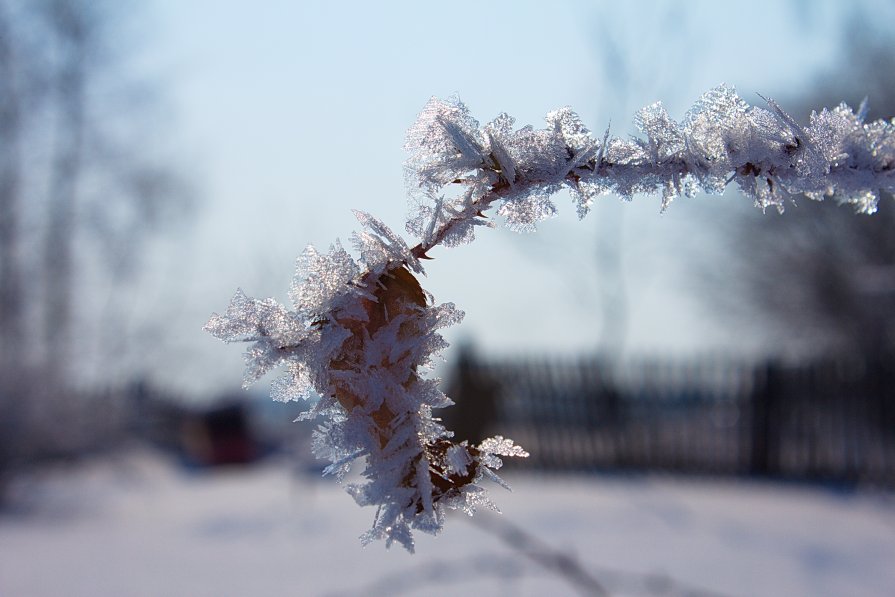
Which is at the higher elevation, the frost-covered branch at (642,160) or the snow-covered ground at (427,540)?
the frost-covered branch at (642,160)

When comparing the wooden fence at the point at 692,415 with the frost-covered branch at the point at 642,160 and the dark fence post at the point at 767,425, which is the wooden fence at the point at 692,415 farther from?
the frost-covered branch at the point at 642,160

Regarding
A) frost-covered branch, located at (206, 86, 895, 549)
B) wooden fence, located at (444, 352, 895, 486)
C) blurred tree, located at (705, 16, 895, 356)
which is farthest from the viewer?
blurred tree, located at (705, 16, 895, 356)

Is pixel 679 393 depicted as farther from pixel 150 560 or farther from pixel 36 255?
pixel 36 255

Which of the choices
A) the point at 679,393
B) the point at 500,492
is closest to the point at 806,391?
the point at 679,393

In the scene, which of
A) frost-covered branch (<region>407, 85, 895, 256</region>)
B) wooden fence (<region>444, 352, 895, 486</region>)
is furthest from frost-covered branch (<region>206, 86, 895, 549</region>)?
wooden fence (<region>444, 352, 895, 486</region>)

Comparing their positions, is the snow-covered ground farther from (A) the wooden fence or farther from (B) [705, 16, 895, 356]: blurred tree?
(B) [705, 16, 895, 356]: blurred tree

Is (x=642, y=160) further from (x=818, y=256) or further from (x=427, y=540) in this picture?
(x=818, y=256)

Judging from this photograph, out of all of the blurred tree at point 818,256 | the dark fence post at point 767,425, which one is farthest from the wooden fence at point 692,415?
the blurred tree at point 818,256
